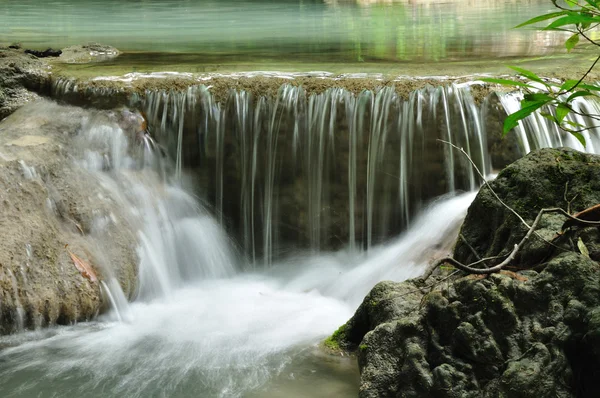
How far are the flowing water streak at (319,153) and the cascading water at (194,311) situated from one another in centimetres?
21

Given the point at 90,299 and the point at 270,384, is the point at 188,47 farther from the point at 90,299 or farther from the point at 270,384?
the point at 270,384

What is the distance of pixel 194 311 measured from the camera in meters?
5.28

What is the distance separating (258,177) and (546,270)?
3840mm

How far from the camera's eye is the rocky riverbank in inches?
108

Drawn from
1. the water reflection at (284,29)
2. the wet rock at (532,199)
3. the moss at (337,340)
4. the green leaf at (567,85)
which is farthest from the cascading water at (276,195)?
the green leaf at (567,85)

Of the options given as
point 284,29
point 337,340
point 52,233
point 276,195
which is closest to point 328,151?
point 276,195

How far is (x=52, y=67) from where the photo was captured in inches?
294

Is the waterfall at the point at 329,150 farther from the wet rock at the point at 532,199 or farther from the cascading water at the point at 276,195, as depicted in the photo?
the wet rock at the point at 532,199

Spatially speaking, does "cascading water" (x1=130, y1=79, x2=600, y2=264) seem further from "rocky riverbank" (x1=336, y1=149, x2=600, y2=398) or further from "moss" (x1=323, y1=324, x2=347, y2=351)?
"rocky riverbank" (x1=336, y1=149, x2=600, y2=398)

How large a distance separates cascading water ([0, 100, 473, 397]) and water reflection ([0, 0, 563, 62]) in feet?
9.01

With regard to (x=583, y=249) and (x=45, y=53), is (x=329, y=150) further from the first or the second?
(x=45, y=53)

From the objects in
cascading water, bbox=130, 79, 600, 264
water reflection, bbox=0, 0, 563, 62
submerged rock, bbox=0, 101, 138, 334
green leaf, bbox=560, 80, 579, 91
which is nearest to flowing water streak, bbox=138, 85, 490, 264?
cascading water, bbox=130, 79, 600, 264

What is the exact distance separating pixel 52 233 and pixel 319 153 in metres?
2.29

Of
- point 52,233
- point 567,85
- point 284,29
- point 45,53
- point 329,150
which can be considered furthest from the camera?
point 284,29
